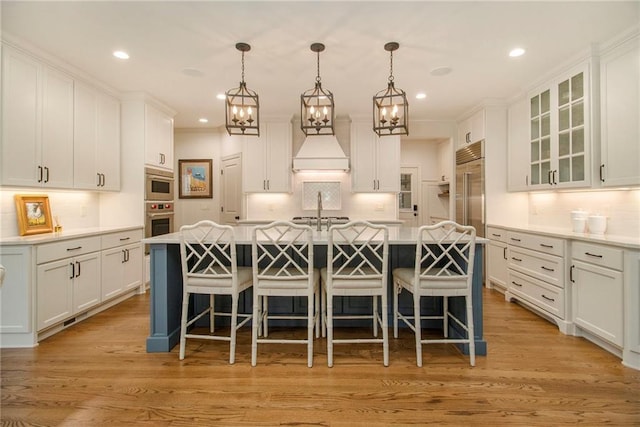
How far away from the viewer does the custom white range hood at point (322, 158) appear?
4820 millimetres

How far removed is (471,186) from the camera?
15.6 feet

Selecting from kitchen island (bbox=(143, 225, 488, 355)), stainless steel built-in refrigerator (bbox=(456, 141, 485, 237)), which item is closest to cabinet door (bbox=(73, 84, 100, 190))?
kitchen island (bbox=(143, 225, 488, 355))

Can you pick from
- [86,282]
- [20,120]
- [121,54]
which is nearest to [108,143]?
[20,120]

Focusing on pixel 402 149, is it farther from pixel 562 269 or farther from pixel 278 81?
pixel 562 269

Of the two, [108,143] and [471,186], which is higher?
[108,143]

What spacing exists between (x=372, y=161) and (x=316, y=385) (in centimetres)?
380

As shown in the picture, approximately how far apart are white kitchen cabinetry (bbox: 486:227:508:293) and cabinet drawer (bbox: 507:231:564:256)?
0.68 feet

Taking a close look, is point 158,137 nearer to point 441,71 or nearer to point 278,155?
point 278,155

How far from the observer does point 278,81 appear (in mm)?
3664

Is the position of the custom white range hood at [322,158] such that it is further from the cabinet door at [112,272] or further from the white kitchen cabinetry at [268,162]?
the cabinet door at [112,272]

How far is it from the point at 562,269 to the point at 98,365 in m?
3.98

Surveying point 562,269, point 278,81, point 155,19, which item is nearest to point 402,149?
point 278,81

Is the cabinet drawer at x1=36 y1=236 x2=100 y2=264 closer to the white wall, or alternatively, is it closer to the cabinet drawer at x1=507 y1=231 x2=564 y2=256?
the cabinet drawer at x1=507 y1=231 x2=564 y2=256

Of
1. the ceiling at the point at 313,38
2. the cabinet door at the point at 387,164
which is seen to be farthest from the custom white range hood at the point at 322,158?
the ceiling at the point at 313,38
